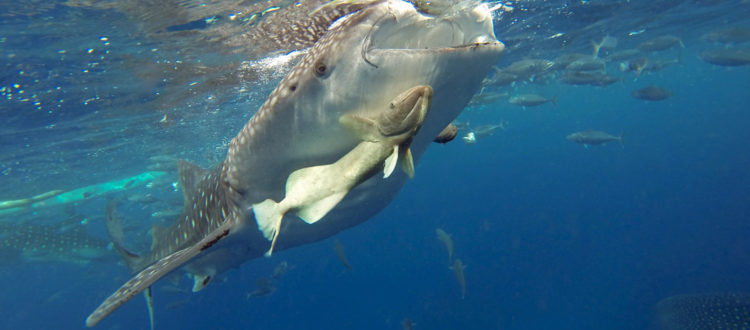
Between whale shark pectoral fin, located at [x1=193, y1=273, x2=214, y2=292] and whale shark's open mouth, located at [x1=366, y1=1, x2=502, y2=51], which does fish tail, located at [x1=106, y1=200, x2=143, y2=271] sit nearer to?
whale shark pectoral fin, located at [x1=193, y1=273, x2=214, y2=292]

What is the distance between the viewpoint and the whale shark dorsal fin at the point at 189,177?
17.8 ft

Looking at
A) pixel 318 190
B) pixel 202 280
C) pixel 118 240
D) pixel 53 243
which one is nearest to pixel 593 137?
pixel 202 280

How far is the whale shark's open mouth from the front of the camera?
1.94 meters

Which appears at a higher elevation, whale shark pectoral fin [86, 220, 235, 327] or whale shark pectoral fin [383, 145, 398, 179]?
whale shark pectoral fin [383, 145, 398, 179]

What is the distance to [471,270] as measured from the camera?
39.9m

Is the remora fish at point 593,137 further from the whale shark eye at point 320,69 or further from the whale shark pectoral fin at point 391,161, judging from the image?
the whale shark pectoral fin at point 391,161

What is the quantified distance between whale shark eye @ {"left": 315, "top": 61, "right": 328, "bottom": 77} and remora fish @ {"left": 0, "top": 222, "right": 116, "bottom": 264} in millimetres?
23761

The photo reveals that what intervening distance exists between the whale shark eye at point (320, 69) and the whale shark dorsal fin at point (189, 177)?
4004 millimetres

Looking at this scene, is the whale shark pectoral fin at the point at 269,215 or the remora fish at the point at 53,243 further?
the remora fish at the point at 53,243

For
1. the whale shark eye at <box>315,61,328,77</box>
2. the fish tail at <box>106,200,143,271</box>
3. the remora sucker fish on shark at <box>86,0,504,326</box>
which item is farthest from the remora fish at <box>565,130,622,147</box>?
the whale shark eye at <box>315,61,328,77</box>

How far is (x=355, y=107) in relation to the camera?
195 centimetres

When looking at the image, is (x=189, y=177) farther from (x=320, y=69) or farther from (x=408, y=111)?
(x=408, y=111)

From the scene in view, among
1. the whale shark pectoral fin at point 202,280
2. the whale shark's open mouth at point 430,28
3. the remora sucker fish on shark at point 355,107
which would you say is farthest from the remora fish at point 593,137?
the whale shark's open mouth at point 430,28

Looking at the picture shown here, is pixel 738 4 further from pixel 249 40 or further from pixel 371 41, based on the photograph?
pixel 371 41
